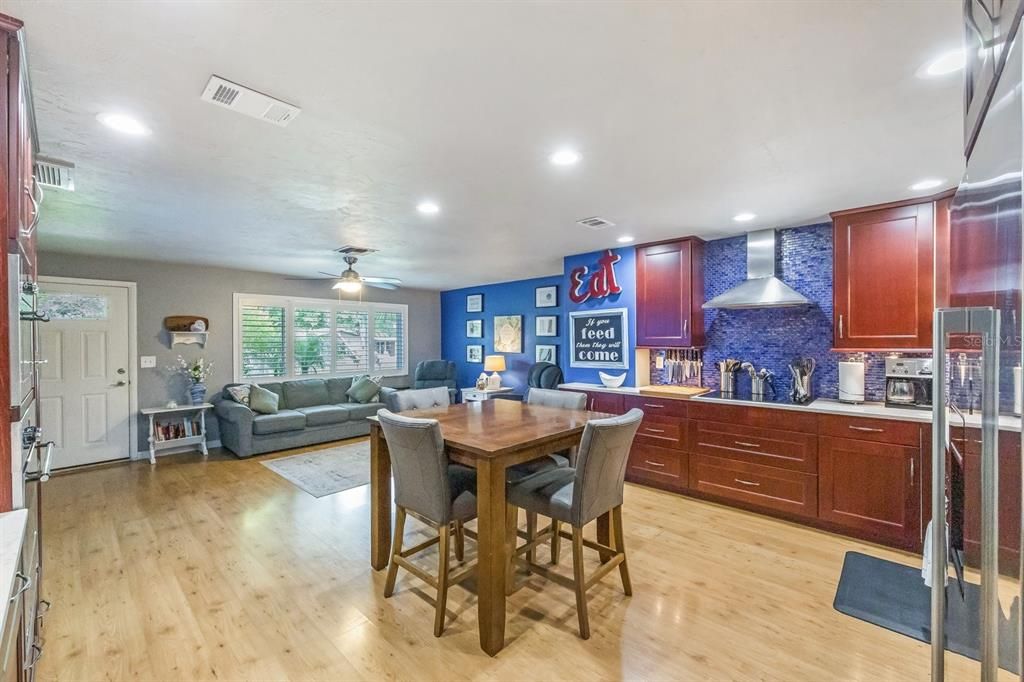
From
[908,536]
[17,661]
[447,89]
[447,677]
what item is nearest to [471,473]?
[447,677]

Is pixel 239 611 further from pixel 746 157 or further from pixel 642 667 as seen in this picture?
pixel 746 157

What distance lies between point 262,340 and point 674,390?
5.66 meters

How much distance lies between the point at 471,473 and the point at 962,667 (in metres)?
2.07

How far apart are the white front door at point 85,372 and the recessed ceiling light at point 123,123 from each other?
13.6 feet

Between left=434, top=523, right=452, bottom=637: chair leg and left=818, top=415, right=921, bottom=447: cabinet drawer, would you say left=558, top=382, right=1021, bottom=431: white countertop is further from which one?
left=434, top=523, right=452, bottom=637: chair leg

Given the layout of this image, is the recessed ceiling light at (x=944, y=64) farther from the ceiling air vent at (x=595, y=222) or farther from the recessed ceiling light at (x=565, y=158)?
the ceiling air vent at (x=595, y=222)

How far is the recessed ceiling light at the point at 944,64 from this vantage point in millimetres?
1506

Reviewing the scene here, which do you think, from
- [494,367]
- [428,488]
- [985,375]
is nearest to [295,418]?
[494,367]

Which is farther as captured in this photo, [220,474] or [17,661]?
[220,474]

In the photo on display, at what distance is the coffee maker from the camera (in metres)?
3.30

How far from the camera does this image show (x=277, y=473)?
4707mm

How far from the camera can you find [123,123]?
1981mm

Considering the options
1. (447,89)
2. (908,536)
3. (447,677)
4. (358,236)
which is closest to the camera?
(447,89)

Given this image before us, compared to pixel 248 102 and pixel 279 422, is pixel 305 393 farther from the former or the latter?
pixel 248 102
